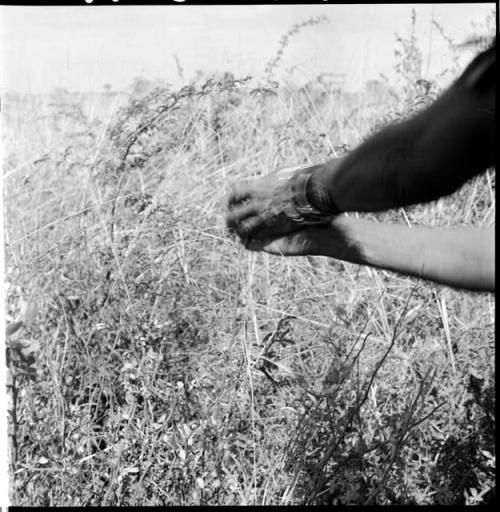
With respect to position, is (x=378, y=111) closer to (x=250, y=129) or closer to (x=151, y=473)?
(x=250, y=129)

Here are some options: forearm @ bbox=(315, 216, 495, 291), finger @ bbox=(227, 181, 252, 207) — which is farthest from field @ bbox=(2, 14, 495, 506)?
finger @ bbox=(227, 181, 252, 207)

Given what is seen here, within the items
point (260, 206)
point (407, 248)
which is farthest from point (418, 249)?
point (260, 206)

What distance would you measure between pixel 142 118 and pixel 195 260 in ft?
1.55

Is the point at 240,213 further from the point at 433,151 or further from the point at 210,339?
the point at 210,339

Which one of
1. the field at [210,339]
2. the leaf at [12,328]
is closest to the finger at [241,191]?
the field at [210,339]

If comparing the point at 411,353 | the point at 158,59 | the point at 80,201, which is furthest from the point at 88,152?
the point at 411,353

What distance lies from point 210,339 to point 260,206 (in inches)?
29.6

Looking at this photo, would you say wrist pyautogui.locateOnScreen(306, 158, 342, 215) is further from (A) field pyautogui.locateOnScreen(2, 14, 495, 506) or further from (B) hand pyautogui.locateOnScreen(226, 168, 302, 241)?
(A) field pyautogui.locateOnScreen(2, 14, 495, 506)

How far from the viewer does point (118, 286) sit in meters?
2.57

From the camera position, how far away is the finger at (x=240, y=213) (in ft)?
5.98

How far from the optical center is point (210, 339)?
8.14ft

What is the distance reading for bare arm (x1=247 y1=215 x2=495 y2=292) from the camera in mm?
1885

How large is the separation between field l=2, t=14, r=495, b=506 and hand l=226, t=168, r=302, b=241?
0.36 meters

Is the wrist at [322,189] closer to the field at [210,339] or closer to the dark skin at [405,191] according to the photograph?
the dark skin at [405,191]
